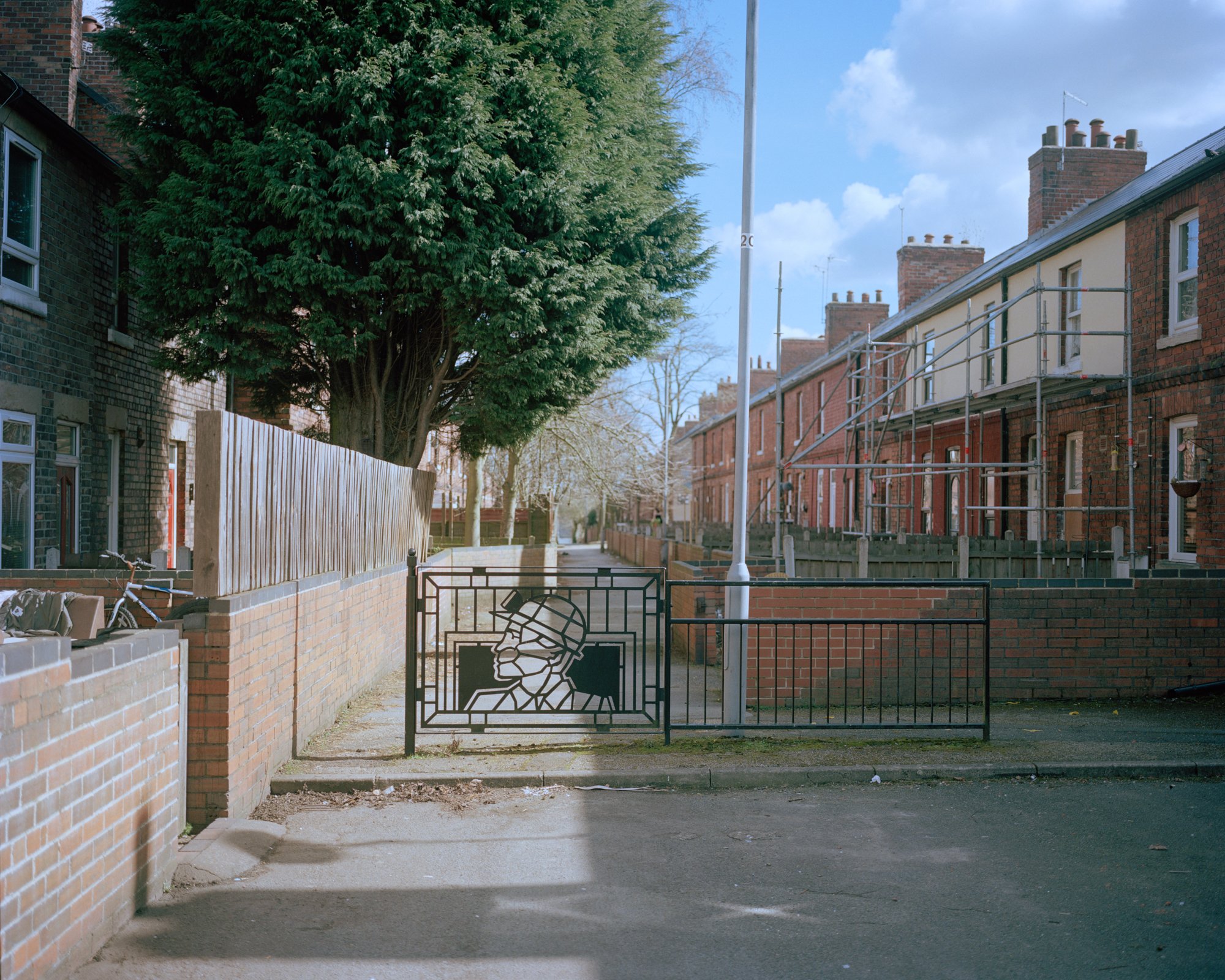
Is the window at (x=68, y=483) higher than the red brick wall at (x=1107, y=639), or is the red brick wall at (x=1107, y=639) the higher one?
the window at (x=68, y=483)

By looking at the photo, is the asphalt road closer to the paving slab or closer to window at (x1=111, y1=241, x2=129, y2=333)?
the paving slab

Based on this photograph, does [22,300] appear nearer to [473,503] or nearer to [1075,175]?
[473,503]

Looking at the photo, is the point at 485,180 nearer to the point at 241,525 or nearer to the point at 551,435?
the point at 241,525

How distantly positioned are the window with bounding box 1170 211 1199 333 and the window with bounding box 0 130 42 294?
14165 millimetres

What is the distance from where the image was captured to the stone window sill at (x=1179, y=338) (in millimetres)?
12711

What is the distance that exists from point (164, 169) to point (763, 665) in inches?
388

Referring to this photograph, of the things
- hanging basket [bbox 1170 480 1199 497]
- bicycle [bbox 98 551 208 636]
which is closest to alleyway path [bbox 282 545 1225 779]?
bicycle [bbox 98 551 208 636]

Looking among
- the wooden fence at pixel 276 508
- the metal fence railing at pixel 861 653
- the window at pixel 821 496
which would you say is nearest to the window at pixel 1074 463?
the metal fence railing at pixel 861 653

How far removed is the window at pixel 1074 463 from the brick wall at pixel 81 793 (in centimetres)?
1501

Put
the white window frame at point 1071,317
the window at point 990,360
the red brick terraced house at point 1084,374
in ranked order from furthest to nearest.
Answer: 1. the window at point 990,360
2. the white window frame at point 1071,317
3. the red brick terraced house at point 1084,374

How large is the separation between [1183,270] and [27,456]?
1469 cm

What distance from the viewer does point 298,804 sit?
6270mm

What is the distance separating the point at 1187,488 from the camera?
12.3m

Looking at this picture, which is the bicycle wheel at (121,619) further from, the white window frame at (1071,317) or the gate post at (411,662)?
the white window frame at (1071,317)
